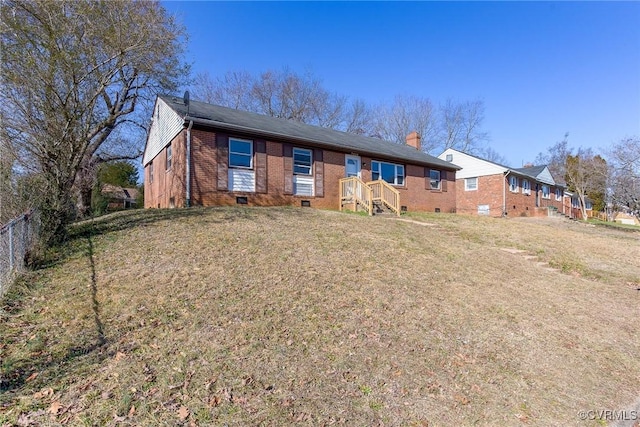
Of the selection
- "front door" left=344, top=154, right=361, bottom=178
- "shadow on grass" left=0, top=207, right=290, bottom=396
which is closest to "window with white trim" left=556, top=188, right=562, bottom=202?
"front door" left=344, top=154, right=361, bottom=178

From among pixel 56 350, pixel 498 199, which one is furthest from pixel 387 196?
pixel 498 199

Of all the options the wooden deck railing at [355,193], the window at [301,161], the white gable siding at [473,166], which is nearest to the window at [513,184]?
the white gable siding at [473,166]

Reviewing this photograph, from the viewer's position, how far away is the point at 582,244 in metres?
11.9

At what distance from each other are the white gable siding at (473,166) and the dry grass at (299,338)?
18.3m

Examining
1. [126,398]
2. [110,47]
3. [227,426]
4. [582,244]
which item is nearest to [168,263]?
Answer: [126,398]

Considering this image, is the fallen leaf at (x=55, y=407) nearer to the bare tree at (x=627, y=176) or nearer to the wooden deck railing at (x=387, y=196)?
the wooden deck railing at (x=387, y=196)

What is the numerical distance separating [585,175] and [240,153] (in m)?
35.6

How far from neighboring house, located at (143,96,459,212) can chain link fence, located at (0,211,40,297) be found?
19.3 feet

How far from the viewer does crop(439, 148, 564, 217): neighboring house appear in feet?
80.2

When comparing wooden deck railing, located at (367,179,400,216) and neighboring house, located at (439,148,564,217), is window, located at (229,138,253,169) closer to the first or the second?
wooden deck railing, located at (367,179,400,216)

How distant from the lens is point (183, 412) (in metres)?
2.86

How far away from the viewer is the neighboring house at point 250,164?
1230 cm

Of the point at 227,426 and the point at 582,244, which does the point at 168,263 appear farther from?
the point at 582,244

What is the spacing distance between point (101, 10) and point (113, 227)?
5.22m
